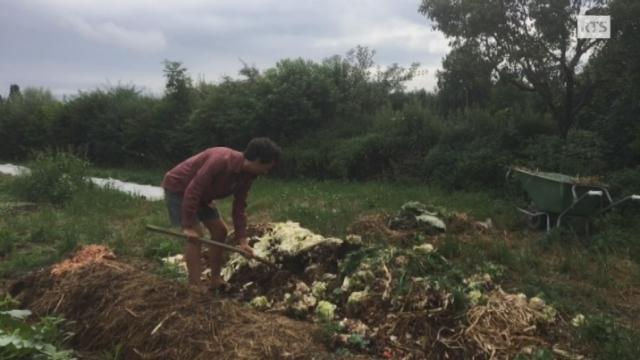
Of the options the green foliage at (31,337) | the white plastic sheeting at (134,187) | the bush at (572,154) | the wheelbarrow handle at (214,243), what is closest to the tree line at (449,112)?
the bush at (572,154)

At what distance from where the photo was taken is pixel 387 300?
14.4 ft

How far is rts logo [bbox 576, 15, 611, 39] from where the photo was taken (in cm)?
949

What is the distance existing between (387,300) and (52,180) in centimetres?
864

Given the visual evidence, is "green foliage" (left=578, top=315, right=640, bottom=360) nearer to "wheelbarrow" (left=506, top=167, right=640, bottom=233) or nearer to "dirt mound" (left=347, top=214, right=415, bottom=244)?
"dirt mound" (left=347, top=214, right=415, bottom=244)

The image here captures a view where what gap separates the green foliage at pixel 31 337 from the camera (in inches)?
144

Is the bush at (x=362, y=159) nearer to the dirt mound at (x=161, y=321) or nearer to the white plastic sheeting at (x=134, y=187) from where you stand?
the white plastic sheeting at (x=134, y=187)

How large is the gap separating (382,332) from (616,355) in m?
1.42

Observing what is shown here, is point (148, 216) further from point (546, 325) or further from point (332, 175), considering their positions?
point (546, 325)

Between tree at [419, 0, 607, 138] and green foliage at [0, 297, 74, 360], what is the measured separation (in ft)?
29.1

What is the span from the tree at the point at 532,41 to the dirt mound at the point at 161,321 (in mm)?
7986

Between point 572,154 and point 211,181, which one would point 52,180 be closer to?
point 211,181

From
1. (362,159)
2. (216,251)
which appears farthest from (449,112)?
(216,251)

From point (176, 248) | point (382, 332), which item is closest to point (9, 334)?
point (382, 332)

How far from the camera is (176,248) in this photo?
23.0 ft
